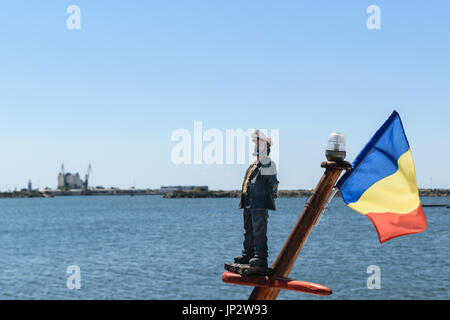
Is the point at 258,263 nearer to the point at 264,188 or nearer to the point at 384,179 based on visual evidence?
the point at 264,188

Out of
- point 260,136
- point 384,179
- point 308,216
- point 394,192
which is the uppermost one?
point 260,136

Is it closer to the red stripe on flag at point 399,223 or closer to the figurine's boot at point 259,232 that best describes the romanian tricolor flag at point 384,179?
the red stripe on flag at point 399,223

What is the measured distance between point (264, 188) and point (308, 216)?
64 cm

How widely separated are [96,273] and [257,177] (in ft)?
180

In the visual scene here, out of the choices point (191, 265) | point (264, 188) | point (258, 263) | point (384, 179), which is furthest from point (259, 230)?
point (191, 265)

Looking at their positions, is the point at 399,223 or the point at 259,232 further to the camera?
the point at 259,232

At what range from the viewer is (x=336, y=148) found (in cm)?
641

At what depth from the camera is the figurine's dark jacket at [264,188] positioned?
6.71 metres

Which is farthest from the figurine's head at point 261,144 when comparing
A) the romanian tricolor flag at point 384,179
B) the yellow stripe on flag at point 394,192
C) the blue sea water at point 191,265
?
the blue sea water at point 191,265

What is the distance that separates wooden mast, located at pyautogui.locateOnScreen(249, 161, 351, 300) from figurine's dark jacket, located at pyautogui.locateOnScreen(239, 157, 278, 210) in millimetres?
463

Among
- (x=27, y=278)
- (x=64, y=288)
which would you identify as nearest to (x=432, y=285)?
(x=64, y=288)

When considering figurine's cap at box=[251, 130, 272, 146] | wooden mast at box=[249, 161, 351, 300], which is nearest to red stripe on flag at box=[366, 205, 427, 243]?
wooden mast at box=[249, 161, 351, 300]
